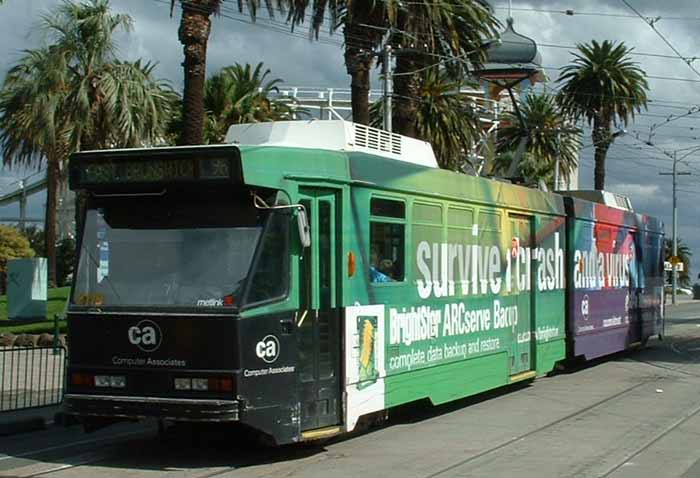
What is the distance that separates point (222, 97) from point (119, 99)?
532 centimetres

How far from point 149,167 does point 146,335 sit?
5.42 feet

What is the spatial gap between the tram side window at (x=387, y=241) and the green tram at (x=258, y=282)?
0.08ft

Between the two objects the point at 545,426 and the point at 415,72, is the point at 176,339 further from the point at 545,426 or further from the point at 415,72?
the point at 415,72

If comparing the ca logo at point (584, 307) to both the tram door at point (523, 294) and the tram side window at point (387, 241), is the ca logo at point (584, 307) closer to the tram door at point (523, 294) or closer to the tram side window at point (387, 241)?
the tram door at point (523, 294)

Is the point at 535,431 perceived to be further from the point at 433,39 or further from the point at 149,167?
the point at 433,39

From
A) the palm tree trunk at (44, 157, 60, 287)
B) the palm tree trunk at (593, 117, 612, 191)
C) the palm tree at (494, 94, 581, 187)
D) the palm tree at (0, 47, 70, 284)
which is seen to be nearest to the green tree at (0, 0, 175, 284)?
the palm tree at (0, 47, 70, 284)

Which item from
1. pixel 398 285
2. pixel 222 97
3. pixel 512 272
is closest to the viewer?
pixel 398 285

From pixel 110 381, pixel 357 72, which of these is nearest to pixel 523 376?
pixel 110 381

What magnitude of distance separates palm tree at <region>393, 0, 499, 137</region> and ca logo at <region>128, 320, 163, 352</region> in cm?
1441

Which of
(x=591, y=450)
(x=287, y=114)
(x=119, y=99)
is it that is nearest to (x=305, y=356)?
(x=591, y=450)

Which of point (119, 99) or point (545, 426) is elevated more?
point (119, 99)

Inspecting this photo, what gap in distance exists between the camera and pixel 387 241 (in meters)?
12.0

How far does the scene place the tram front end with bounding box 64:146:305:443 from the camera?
9953 millimetres

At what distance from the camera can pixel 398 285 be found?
12.3 metres
